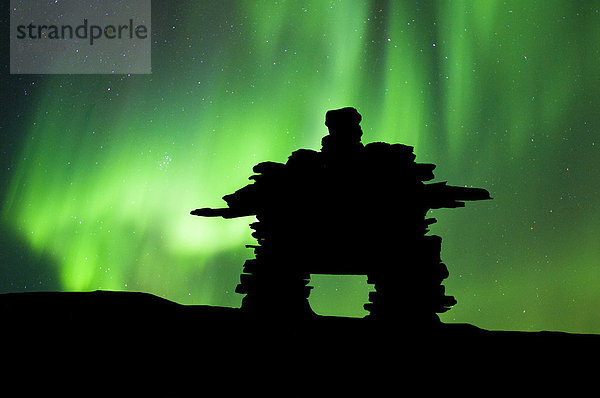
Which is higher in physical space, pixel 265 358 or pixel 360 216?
pixel 360 216

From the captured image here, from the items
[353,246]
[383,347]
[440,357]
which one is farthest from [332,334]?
[353,246]

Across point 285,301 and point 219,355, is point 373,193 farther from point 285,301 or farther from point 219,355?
point 219,355

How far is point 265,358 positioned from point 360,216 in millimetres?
3850

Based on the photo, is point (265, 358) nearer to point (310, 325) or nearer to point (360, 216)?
point (310, 325)

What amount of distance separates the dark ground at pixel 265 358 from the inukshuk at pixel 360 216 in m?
1.27

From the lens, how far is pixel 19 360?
642 cm

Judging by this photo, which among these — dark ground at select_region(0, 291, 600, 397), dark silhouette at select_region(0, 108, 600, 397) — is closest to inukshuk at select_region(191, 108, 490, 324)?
dark silhouette at select_region(0, 108, 600, 397)

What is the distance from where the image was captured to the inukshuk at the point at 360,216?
9.45m

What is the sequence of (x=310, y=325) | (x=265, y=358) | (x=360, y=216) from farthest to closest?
(x=360, y=216) < (x=310, y=325) < (x=265, y=358)

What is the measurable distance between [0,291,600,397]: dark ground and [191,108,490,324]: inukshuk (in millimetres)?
1269

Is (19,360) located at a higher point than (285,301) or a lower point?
lower

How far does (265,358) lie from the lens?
6.33 metres

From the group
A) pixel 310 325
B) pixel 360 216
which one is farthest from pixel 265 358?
pixel 360 216

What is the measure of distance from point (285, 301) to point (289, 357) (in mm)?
4050
